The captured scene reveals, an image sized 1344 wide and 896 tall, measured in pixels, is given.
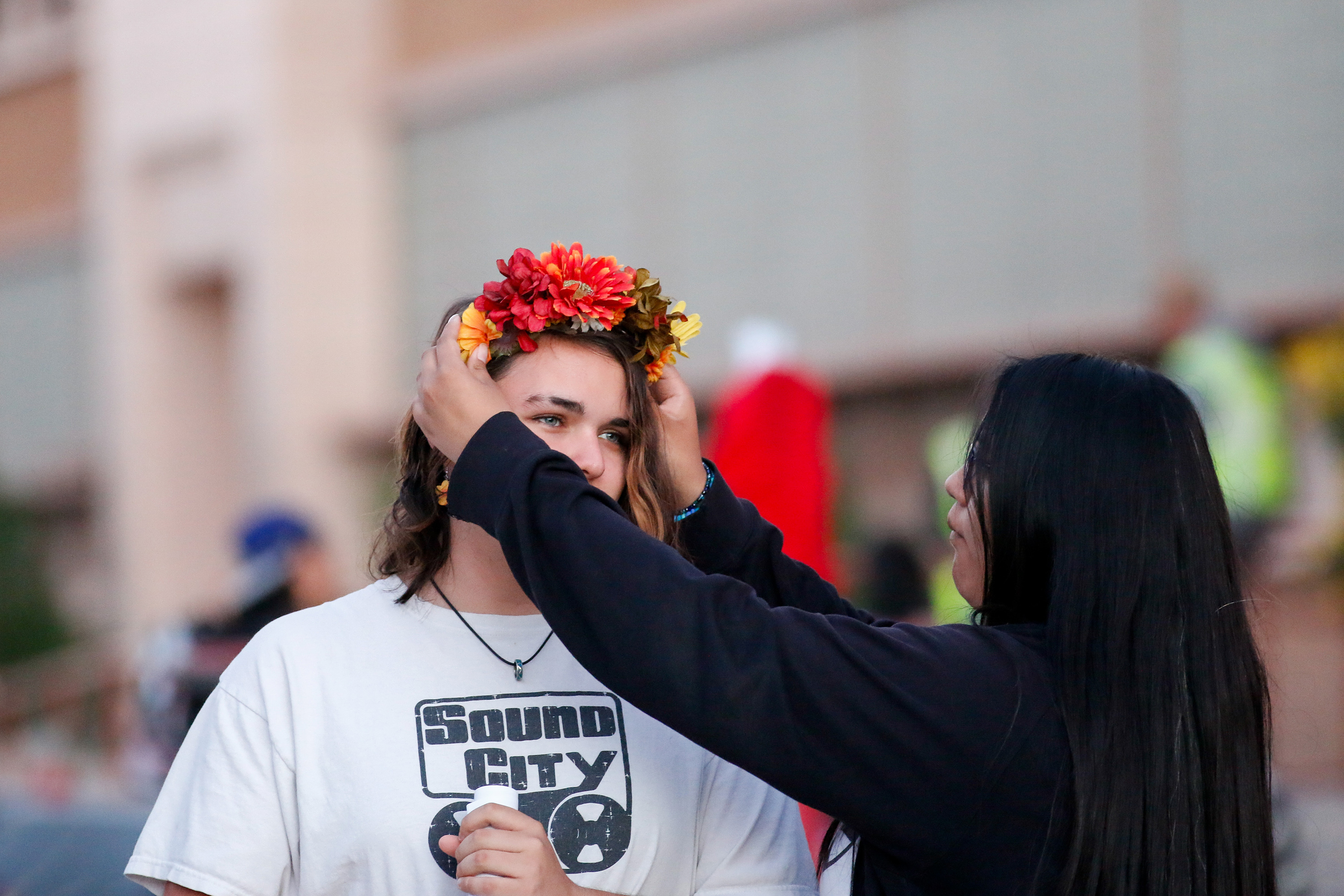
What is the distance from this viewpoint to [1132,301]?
9969mm

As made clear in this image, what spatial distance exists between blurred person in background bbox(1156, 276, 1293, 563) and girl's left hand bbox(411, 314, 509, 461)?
6204 millimetres

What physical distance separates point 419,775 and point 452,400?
1.79 feet

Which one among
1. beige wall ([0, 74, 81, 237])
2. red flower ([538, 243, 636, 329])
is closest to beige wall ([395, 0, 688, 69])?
beige wall ([0, 74, 81, 237])

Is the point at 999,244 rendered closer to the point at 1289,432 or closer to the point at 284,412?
the point at 1289,432

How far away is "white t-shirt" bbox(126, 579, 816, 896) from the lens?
2.04 m

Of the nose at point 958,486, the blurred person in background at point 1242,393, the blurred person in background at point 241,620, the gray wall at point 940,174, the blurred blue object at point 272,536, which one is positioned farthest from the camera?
the gray wall at point 940,174

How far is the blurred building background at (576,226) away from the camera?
9500 mm

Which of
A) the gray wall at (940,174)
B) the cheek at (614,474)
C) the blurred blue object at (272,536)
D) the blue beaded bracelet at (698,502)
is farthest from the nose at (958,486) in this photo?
the gray wall at (940,174)

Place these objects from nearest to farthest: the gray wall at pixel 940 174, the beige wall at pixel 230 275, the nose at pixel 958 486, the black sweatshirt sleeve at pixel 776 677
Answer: the black sweatshirt sleeve at pixel 776 677, the nose at pixel 958 486, the gray wall at pixel 940 174, the beige wall at pixel 230 275

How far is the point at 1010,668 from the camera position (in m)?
1.92

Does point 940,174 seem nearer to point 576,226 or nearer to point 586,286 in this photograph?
point 576,226

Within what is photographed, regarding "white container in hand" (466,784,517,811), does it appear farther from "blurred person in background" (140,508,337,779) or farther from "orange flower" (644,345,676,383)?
"blurred person in background" (140,508,337,779)

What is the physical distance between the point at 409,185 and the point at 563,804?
13242 millimetres

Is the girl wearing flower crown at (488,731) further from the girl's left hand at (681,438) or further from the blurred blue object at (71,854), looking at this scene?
the blurred blue object at (71,854)
